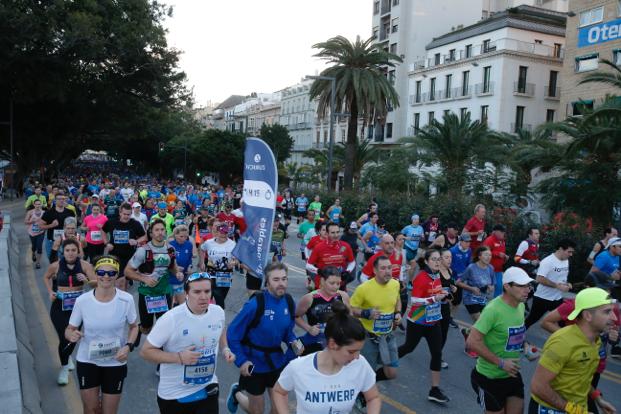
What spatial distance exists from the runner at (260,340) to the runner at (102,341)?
97cm

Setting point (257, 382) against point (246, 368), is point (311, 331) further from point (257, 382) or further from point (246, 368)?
point (246, 368)

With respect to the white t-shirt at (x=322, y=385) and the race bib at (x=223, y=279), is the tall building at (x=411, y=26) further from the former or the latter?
the white t-shirt at (x=322, y=385)

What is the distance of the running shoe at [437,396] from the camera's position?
19.9 feet

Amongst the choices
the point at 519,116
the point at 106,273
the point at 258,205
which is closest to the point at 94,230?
the point at 258,205

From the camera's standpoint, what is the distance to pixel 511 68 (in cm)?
3897

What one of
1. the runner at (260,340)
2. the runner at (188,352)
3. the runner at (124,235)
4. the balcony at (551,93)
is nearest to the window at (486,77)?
the balcony at (551,93)

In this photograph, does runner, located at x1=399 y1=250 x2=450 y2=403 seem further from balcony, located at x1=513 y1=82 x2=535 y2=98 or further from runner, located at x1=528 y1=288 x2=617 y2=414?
balcony, located at x1=513 y1=82 x2=535 y2=98

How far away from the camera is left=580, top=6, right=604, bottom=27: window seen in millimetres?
30380

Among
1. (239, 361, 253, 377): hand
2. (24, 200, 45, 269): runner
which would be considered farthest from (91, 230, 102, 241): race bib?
(239, 361, 253, 377): hand

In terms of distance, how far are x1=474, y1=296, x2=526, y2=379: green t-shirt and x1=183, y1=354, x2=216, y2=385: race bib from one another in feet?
7.22

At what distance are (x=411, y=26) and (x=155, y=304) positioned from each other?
48.9 meters

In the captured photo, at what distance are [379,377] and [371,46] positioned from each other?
2589 cm

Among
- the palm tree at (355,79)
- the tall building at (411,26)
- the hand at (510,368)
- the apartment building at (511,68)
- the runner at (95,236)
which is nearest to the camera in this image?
the hand at (510,368)

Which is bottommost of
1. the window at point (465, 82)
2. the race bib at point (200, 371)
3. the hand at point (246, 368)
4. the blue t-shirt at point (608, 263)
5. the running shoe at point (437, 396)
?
the running shoe at point (437, 396)
